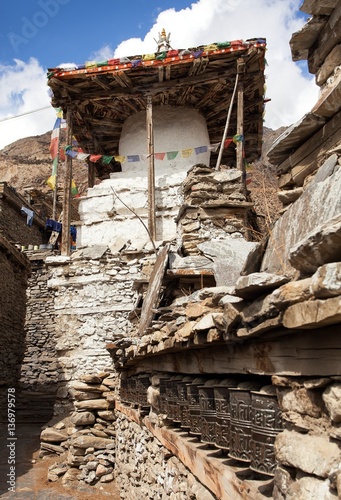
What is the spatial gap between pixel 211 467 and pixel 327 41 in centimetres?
308

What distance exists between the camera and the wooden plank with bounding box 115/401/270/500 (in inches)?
93.4

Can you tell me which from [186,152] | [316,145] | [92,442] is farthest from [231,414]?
[186,152]

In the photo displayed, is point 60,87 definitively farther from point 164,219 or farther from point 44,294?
point 44,294

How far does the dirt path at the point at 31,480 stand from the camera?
6884 mm

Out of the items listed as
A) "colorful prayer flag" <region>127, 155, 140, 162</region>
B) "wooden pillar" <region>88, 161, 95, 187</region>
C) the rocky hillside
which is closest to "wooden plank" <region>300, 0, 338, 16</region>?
"colorful prayer flag" <region>127, 155, 140, 162</region>

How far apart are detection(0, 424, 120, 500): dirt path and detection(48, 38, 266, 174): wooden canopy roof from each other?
8485 millimetres

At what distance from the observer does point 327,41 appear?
3.46 meters

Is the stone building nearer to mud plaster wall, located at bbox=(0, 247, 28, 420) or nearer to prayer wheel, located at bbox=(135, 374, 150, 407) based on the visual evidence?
prayer wheel, located at bbox=(135, 374, 150, 407)

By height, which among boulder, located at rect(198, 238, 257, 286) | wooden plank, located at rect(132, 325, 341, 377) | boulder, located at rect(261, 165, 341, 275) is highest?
boulder, located at rect(198, 238, 257, 286)

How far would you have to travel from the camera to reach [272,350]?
2197 millimetres

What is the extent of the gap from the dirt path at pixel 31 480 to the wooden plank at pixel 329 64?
20.3 ft

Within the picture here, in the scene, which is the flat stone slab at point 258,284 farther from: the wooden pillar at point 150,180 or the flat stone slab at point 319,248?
the wooden pillar at point 150,180

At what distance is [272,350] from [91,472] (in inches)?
257

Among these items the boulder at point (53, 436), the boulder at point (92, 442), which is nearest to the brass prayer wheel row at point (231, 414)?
the boulder at point (92, 442)
